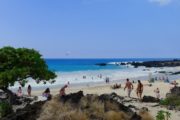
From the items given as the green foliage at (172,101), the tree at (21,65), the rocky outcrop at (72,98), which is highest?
the tree at (21,65)

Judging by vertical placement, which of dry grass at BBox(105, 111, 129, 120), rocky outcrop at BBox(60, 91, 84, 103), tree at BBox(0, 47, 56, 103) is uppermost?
tree at BBox(0, 47, 56, 103)

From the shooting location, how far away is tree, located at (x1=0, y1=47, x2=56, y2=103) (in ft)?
68.2

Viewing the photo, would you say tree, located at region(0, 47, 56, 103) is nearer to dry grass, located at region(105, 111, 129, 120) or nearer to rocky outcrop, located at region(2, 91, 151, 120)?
rocky outcrop, located at region(2, 91, 151, 120)

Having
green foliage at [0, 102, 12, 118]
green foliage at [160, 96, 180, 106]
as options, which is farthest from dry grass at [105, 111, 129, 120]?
green foliage at [160, 96, 180, 106]

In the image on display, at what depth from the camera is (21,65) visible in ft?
70.9

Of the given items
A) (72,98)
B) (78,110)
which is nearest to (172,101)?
(72,98)

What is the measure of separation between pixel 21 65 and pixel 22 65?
0.06 m

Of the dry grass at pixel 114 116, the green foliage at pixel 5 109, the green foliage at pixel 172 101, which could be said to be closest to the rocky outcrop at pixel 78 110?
the dry grass at pixel 114 116

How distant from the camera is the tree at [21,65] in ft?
68.2

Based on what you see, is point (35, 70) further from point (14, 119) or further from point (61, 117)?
point (61, 117)

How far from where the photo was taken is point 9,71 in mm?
20594

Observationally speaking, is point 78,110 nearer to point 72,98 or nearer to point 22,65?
point 72,98

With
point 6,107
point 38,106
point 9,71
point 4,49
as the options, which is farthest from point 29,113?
point 4,49

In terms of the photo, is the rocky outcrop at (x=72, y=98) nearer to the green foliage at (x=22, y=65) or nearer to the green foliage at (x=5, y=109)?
the green foliage at (x=5, y=109)
